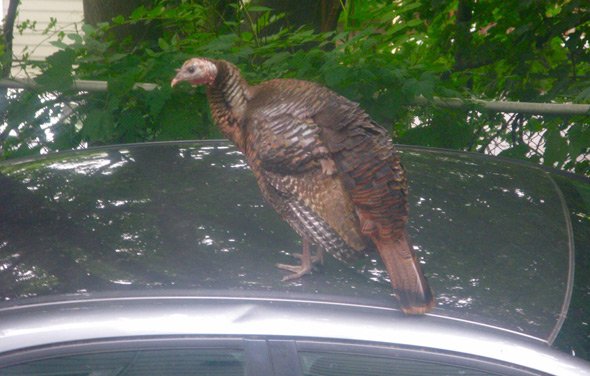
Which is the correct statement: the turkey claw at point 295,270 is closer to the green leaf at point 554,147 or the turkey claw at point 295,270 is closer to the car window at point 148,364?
the car window at point 148,364

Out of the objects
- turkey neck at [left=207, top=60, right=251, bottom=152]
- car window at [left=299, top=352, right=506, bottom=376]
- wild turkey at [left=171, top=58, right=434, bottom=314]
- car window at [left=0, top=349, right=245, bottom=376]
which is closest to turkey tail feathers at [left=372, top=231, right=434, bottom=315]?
wild turkey at [left=171, top=58, right=434, bottom=314]

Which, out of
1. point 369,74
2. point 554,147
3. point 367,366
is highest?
point 369,74

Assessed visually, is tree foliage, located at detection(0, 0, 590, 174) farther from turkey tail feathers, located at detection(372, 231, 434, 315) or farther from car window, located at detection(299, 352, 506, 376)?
car window, located at detection(299, 352, 506, 376)

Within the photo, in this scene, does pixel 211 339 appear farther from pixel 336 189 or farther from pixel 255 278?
pixel 336 189

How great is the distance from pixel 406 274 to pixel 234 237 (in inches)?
18.8

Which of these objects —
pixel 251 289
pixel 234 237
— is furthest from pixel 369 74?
pixel 251 289

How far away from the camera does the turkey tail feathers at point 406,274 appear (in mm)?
1749

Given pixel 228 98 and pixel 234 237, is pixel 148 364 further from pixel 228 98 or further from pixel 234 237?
pixel 228 98

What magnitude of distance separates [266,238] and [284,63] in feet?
6.43

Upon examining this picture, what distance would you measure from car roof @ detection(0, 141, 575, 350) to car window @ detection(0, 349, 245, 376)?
0.47 ft

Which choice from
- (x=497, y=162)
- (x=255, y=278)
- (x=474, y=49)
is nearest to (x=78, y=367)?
(x=255, y=278)

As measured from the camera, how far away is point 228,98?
260 centimetres

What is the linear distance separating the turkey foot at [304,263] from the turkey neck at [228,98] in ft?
1.78

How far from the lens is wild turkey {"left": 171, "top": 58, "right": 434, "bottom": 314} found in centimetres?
203
